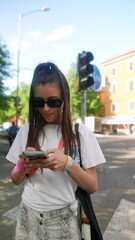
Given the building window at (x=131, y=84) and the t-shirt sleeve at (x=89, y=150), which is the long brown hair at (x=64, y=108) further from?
the building window at (x=131, y=84)

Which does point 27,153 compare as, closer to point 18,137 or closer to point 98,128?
point 18,137

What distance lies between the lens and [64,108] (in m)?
1.67

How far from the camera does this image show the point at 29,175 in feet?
5.31

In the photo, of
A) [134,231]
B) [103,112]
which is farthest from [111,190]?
[103,112]

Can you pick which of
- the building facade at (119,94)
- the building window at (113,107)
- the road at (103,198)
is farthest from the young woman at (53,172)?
the building window at (113,107)

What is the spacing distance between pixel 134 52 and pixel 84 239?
48.3m

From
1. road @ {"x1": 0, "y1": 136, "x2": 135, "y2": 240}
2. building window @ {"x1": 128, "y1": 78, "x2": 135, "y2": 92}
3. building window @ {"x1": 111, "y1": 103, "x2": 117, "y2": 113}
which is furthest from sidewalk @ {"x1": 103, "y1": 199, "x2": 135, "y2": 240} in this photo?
building window @ {"x1": 111, "y1": 103, "x2": 117, "y2": 113}

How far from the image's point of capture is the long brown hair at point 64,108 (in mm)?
1590

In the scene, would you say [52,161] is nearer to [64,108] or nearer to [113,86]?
[64,108]

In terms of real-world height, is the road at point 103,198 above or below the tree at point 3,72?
below

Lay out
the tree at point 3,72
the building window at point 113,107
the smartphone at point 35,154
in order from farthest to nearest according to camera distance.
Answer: the building window at point 113,107, the tree at point 3,72, the smartphone at point 35,154

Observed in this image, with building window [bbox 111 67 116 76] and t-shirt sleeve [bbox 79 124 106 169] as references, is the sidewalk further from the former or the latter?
building window [bbox 111 67 116 76]

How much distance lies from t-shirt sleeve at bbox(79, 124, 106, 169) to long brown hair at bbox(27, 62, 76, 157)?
0.06 meters

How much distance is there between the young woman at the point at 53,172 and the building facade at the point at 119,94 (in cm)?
4508
